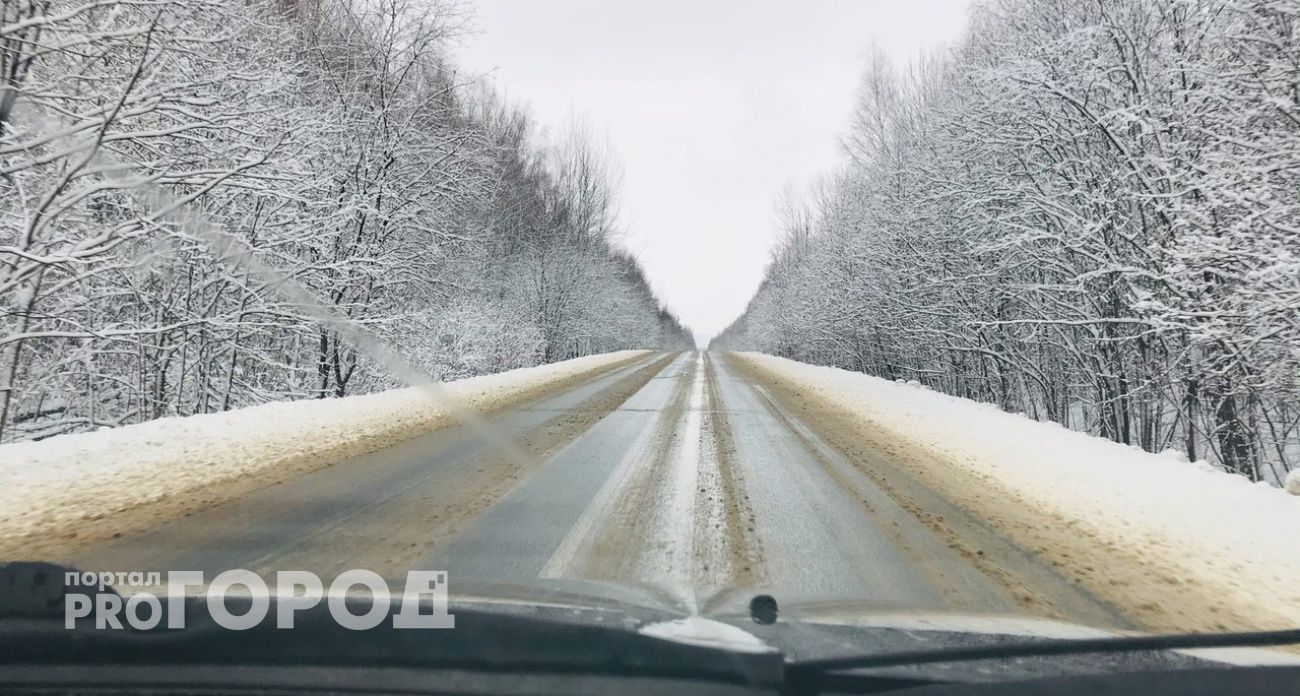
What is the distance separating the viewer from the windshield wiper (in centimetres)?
180

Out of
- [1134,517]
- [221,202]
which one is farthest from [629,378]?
[1134,517]

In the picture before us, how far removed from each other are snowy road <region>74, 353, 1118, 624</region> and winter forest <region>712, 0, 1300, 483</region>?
5354 mm

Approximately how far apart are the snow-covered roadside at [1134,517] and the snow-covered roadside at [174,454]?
641 centimetres

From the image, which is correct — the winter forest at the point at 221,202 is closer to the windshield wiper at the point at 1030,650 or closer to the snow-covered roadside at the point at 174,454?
the snow-covered roadside at the point at 174,454

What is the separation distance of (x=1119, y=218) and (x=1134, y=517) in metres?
8.25

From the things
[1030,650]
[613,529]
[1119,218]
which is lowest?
[613,529]

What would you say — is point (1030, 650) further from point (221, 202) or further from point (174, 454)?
point (221, 202)

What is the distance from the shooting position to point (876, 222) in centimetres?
2348

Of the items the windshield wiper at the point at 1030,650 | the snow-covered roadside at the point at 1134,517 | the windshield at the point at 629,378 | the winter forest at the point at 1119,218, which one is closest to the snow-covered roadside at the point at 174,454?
the windshield at the point at 629,378

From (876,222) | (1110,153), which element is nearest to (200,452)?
(1110,153)

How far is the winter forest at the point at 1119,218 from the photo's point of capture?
27.2 feet

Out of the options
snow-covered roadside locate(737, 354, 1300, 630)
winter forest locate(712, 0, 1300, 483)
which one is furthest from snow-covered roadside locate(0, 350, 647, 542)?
winter forest locate(712, 0, 1300, 483)

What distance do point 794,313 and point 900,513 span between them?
131 ft

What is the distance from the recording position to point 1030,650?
1.96 metres
